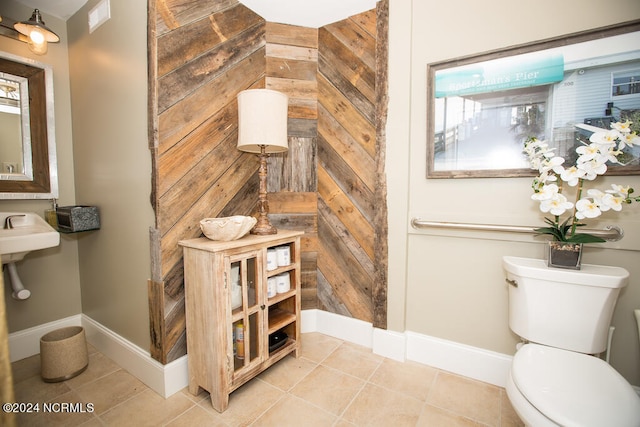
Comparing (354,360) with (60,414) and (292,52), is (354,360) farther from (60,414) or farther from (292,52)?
(292,52)

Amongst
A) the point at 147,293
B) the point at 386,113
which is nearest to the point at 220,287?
the point at 147,293

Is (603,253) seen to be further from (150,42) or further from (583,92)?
(150,42)

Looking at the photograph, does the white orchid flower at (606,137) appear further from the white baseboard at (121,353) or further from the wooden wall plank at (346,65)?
the white baseboard at (121,353)

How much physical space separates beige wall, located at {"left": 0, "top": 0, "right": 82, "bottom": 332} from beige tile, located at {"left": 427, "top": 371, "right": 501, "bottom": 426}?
2.63 metres

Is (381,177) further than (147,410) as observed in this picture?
Yes

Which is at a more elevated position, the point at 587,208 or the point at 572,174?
the point at 572,174

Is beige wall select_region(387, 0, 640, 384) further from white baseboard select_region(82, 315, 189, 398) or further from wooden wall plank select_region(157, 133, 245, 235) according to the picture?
white baseboard select_region(82, 315, 189, 398)

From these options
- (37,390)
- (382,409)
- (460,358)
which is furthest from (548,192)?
(37,390)

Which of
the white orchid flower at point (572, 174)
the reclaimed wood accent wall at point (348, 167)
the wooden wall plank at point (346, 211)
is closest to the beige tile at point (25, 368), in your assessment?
the reclaimed wood accent wall at point (348, 167)

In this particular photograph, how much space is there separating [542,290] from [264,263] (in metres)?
1.41

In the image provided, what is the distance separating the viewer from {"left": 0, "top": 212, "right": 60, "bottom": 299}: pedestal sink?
1.50m

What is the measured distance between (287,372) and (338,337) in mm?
538

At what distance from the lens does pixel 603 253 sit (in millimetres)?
1406

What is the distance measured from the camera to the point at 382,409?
1.48 metres
